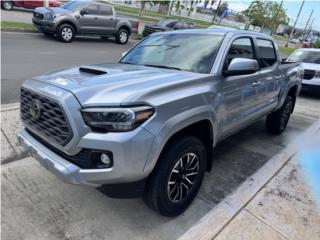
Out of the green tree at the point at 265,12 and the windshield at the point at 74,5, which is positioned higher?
the green tree at the point at 265,12

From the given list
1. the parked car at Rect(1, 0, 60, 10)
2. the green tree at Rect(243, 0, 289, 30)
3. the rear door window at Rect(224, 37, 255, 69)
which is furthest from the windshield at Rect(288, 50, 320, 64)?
the green tree at Rect(243, 0, 289, 30)

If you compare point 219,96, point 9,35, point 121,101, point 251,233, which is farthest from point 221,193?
point 9,35

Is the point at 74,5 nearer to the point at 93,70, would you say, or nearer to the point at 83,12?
the point at 83,12

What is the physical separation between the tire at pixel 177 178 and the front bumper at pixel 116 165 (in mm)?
251

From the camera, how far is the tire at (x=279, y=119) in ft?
18.8

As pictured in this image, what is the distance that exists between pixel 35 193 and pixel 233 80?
2.54 m

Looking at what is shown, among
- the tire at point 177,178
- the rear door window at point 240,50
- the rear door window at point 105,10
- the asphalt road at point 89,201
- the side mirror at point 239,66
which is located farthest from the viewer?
the rear door window at point 105,10

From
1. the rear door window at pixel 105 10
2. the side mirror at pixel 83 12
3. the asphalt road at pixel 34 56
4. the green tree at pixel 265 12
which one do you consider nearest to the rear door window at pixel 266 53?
the asphalt road at pixel 34 56

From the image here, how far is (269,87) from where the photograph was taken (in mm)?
4848

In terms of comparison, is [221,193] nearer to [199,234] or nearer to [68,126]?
[199,234]

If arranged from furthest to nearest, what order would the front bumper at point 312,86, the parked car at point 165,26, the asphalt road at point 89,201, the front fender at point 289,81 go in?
1. the parked car at point 165,26
2. the front bumper at point 312,86
3. the front fender at point 289,81
4. the asphalt road at point 89,201

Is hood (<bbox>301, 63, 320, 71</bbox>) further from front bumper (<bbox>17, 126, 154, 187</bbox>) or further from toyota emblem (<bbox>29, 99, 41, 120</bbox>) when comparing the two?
toyota emblem (<bbox>29, 99, 41, 120</bbox>)

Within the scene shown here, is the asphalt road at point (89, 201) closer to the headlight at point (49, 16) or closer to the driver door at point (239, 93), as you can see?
the driver door at point (239, 93)

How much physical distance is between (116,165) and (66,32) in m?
12.9
